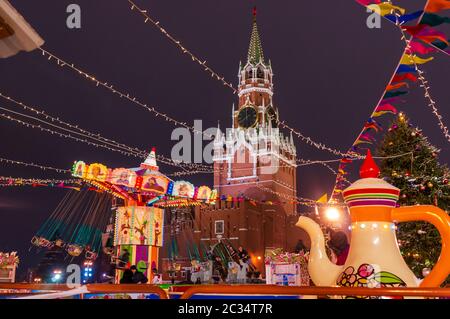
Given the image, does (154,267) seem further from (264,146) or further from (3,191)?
(264,146)

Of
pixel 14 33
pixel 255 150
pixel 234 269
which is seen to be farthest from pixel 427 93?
pixel 255 150

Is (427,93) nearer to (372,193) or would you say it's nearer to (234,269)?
(372,193)

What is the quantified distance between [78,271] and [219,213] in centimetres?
3032

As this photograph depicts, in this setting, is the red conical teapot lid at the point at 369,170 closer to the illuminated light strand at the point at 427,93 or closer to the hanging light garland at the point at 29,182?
the illuminated light strand at the point at 427,93

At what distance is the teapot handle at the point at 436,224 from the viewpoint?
3104 millimetres

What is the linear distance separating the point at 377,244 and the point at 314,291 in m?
0.88

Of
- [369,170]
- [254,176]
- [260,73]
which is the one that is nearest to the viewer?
[369,170]

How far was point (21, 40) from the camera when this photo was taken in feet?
11.9

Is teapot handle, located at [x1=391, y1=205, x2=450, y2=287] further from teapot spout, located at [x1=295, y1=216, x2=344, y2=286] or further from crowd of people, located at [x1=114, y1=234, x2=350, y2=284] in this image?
crowd of people, located at [x1=114, y1=234, x2=350, y2=284]

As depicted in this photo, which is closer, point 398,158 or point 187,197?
point 398,158

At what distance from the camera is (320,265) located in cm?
362

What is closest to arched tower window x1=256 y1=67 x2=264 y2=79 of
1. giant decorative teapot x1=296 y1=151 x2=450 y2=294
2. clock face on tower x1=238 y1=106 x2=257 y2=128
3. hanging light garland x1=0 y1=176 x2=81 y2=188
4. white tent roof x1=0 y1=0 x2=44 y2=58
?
clock face on tower x1=238 y1=106 x2=257 y2=128
